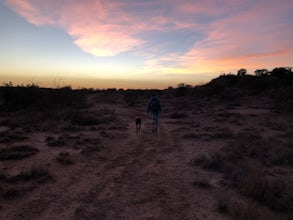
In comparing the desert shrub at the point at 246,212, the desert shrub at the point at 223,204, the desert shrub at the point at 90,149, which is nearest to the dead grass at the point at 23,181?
the desert shrub at the point at 90,149

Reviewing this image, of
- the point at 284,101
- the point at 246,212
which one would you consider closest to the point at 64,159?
the point at 246,212

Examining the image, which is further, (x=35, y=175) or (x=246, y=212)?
(x=35, y=175)

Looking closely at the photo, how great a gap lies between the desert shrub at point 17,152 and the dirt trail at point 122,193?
213cm

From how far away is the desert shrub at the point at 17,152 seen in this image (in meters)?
12.6

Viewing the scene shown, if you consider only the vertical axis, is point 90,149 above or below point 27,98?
below

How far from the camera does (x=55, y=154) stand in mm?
13500

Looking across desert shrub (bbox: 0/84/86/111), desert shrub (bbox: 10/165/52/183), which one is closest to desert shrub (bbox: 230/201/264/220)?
desert shrub (bbox: 10/165/52/183)

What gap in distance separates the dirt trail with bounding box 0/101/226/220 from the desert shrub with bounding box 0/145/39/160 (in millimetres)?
2126

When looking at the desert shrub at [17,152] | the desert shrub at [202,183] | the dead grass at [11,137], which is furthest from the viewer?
the dead grass at [11,137]

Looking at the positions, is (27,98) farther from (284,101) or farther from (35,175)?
(284,101)

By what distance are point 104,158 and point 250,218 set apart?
719 centimetres

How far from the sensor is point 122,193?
29.0 feet

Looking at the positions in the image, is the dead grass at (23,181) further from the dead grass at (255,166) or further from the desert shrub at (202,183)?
the dead grass at (255,166)

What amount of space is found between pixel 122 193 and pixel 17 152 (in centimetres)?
633
